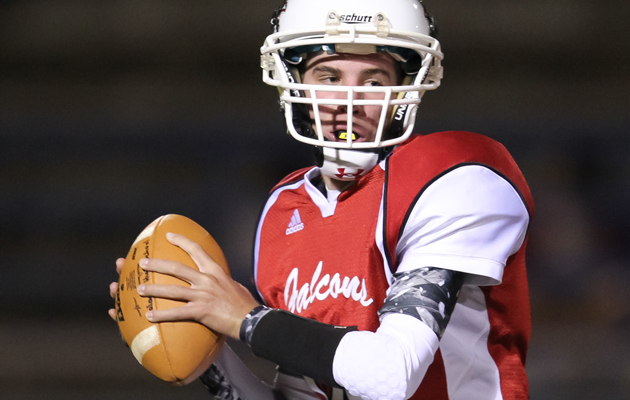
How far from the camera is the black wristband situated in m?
1.14

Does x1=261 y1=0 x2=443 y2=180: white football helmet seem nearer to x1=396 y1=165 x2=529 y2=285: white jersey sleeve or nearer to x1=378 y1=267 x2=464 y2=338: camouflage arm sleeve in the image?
x1=396 y1=165 x2=529 y2=285: white jersey sleeve

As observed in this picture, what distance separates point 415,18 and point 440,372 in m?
0.82

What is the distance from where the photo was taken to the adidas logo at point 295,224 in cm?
163

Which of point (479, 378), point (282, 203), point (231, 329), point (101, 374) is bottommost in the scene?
point (101, 374)

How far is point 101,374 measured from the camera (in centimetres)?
322

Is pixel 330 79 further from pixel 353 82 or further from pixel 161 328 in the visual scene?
→ pixel 161 328

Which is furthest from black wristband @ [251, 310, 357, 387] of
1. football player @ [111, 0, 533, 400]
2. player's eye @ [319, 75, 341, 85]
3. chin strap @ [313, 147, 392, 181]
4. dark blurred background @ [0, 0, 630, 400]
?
dark blurred background @ [0, 0, 630, 400]

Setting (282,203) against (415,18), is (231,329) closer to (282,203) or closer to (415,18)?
(282,203)

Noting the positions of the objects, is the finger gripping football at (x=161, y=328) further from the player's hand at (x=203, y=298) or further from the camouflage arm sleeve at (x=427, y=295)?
the camouflage arm sleeve at (x=427, y=295)

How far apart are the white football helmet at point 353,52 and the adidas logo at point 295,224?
0.20 m

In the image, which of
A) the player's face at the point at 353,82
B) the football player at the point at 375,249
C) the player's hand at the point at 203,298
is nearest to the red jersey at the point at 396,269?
the football player at the point at 375,249

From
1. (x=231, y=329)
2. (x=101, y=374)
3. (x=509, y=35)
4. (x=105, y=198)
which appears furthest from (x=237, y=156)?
(x=231, y=329)

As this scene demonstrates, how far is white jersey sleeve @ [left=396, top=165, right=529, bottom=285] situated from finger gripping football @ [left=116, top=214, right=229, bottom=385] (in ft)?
1.46

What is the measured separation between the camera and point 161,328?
4.20 feet
